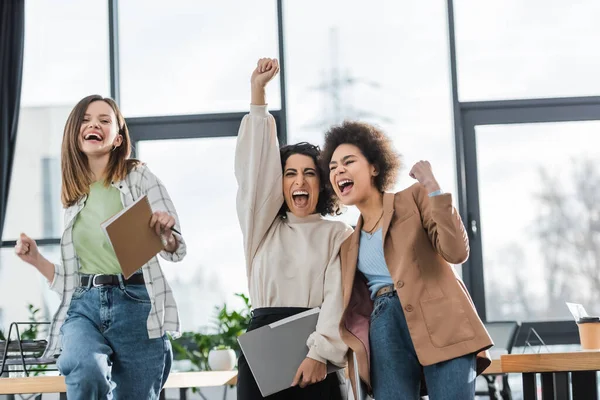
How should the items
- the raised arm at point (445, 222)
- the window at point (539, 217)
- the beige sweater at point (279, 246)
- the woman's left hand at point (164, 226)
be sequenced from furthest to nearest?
the window at point (539, 217)
the beige sweater at point (279, 246)
the woman's left hand at point (164, 226)
the raised arm at point (445, 222)

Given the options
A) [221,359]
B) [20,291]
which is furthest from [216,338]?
[20,291]

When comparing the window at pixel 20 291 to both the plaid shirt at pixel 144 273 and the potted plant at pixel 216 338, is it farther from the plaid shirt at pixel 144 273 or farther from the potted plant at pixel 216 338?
the plaid shirt at pixel 144 273

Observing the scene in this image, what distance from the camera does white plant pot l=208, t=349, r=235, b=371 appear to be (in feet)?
14.8

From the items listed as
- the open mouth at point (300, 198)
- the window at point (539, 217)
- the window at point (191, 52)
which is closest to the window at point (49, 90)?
the window at point (191, 52)

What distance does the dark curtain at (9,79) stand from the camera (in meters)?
5.26

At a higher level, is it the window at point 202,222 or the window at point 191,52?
the window at point 191,52

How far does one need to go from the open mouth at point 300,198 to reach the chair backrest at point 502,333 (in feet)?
8.46

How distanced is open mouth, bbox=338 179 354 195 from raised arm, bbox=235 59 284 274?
248 mm

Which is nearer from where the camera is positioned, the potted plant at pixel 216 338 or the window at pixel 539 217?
the potted plant at pixel 216 338

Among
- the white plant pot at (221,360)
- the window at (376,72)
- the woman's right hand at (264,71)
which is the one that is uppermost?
the window at (376,72)

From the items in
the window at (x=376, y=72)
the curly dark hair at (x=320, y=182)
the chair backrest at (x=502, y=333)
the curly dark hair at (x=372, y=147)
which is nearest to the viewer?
the curly dark hair at (x=372, y=147)

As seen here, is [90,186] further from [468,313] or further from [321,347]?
[468,313]

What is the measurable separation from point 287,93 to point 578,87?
1888mm

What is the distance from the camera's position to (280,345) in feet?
7.91
